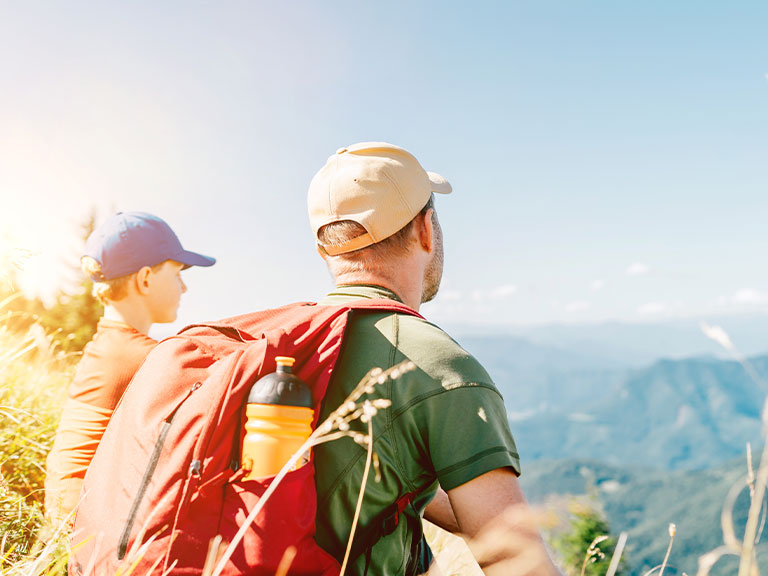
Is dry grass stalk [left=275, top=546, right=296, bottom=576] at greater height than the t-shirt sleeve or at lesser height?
lesser

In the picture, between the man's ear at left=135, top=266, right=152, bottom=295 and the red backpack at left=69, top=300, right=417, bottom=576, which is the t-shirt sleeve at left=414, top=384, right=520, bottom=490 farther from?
the man's ear at left=135, top=266, right=152, bottom=295

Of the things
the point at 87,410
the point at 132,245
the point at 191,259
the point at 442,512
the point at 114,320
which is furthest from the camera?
the point at 191,259

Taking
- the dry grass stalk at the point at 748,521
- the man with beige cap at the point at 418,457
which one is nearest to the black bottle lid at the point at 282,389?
the man with beige cap at the point at 418,457

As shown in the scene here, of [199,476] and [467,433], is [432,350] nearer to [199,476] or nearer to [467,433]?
[467,433]

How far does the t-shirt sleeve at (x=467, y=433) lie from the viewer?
1.77 m

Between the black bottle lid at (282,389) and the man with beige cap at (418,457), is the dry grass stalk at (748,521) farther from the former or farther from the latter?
the black bottle lid at (282,389)

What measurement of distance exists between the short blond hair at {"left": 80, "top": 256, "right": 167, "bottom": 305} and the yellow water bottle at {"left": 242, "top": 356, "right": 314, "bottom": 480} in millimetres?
2302

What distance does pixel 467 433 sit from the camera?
5.87ft

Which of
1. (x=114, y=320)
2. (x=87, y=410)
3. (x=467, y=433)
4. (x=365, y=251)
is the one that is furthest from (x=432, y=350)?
(x=114, y=320)

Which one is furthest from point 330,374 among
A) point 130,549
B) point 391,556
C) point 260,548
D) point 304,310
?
point 130,549

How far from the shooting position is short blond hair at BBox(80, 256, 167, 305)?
360 cm

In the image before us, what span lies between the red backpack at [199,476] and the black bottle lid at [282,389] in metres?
0.09

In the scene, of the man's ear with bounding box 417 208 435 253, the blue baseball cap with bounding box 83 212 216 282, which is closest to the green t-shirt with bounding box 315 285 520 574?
the man's ear with bounding box 417 208 435 253

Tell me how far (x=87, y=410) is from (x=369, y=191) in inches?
75.0
